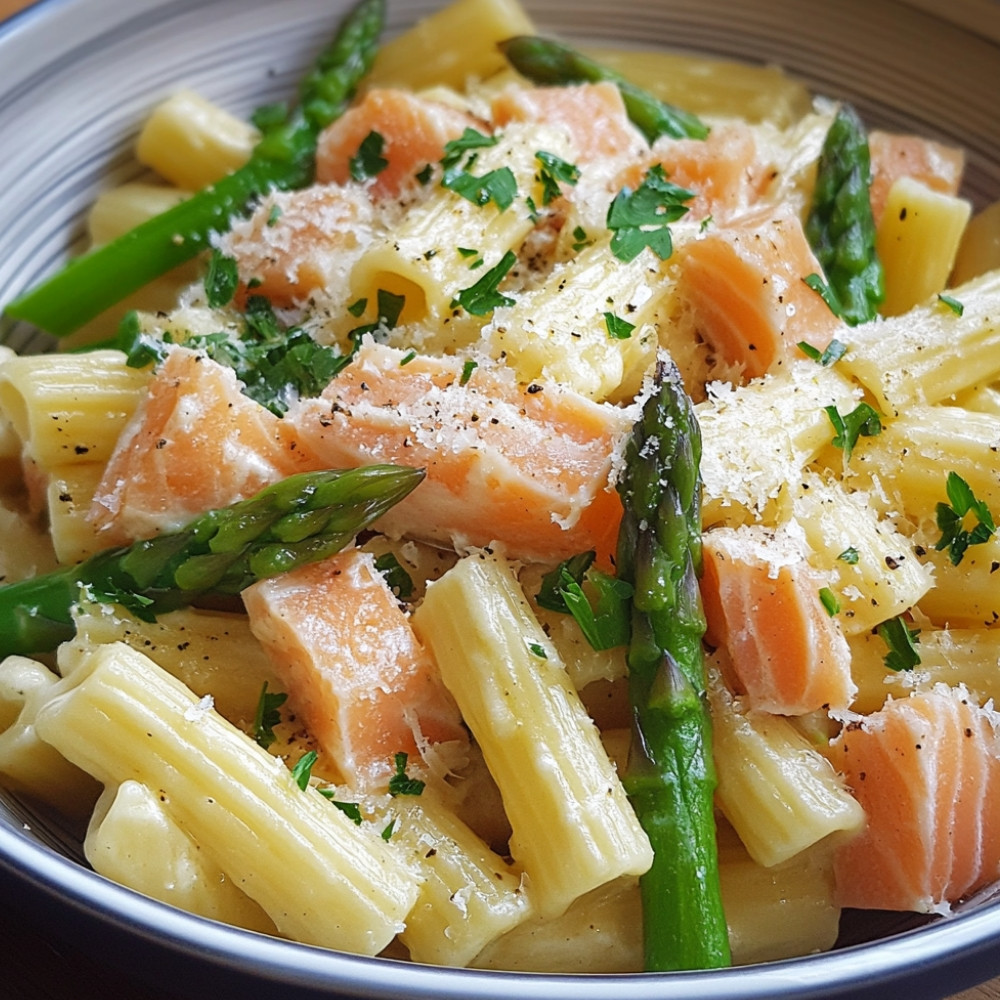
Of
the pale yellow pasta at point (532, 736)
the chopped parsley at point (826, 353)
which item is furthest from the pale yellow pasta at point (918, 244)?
the pale yellow pasta at point (532, 736)

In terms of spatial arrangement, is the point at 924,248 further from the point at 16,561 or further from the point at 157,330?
the point at 16,561

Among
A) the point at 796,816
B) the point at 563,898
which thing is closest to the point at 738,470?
the point at 796,816

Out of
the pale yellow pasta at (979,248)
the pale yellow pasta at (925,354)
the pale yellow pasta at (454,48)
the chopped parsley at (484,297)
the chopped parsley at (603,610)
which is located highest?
the pale yellow pasta at (454,48)

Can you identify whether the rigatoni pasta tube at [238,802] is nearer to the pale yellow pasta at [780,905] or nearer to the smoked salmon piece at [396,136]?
the pale yellow pasta at [780,905]

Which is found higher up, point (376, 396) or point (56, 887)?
point (376, 396)

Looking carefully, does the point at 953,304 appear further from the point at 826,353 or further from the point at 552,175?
the point at 552,175

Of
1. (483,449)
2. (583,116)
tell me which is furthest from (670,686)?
(583,116)

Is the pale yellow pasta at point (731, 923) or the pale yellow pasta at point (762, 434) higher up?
the pale yellow pasta at point (762, 434)
